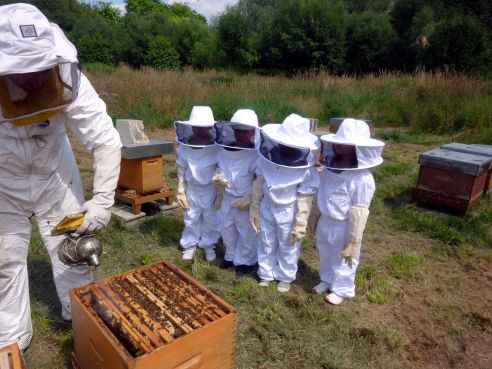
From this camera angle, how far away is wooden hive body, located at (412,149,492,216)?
4.54 metres

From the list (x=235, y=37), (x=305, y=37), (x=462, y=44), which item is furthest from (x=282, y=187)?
(x=235, y=37)

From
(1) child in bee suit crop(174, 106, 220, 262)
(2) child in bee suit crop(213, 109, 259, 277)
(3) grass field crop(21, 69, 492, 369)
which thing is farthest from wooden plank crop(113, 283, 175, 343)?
(1) child in bee suit crop(174, 106, 220, 262)

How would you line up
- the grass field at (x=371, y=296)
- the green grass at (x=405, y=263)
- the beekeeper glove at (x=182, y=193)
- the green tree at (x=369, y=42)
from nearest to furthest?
1. the grass field at (x=371, y=296)
2. the beekeeper glove at (x=182, y=193)
3. the green grass at (x=405, y=263)
4. the green tree at (x=369, y=42)

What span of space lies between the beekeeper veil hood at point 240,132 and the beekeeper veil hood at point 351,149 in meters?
0.66

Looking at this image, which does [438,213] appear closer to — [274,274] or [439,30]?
[274,274]

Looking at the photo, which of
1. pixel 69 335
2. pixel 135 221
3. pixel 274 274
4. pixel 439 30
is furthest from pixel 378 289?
pixel 439 30

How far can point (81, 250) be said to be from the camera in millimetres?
2062

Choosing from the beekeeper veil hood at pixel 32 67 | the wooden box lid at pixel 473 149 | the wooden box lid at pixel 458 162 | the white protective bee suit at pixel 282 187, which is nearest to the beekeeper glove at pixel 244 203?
the white protective bee suit at pixel 282 187

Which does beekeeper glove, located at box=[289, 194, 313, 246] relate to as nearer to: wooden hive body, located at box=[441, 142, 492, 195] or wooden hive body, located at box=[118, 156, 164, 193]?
wooden hive body, located at box=[118, 156, 164, 193]

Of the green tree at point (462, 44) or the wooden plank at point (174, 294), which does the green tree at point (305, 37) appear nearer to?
the green tree at point (462, 44)

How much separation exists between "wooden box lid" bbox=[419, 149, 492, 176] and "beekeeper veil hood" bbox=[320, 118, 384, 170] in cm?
231

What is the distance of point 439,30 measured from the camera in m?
13.3

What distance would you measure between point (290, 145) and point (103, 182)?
1.45m

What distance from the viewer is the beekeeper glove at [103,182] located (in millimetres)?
2215
